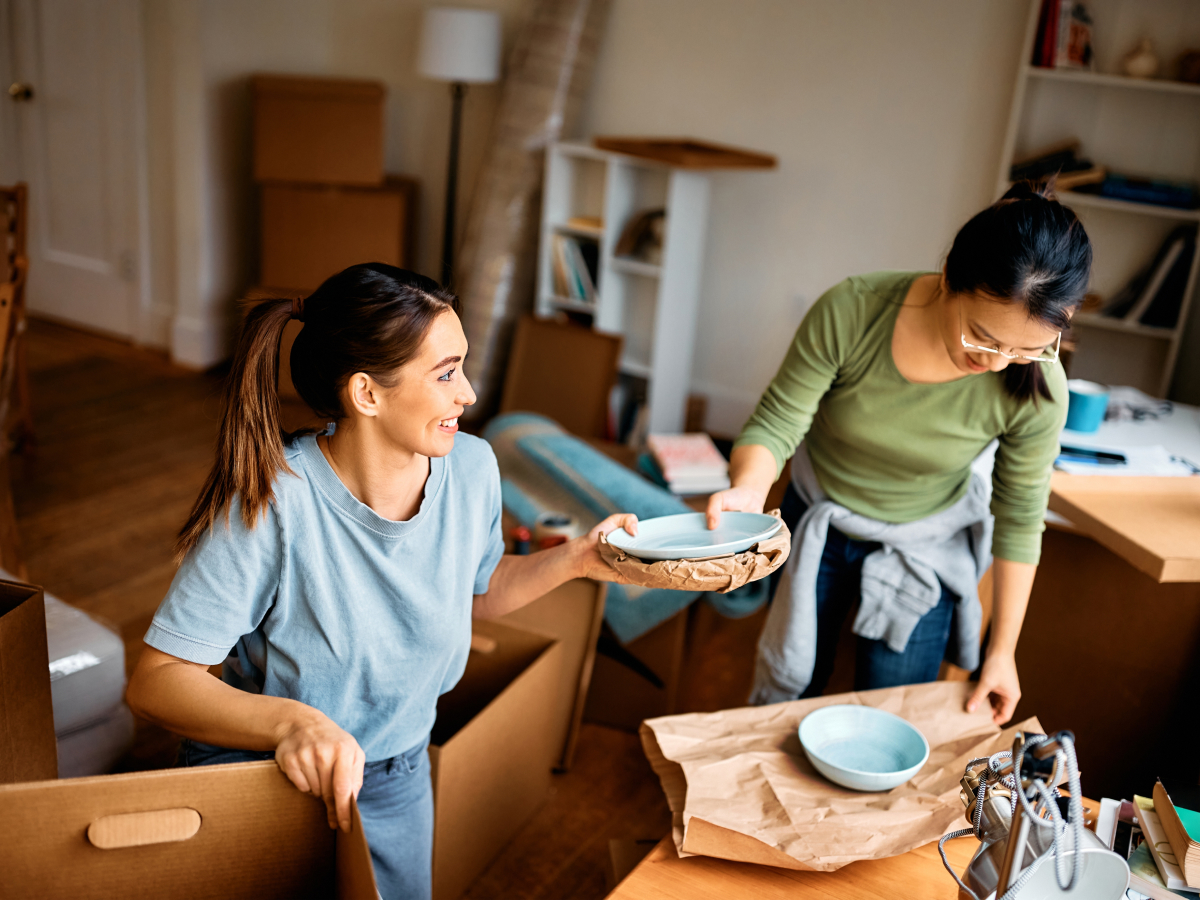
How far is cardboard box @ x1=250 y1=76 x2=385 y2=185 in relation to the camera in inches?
165

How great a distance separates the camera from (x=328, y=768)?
2.99 feet

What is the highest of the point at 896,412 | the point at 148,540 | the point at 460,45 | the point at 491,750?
the point at 460,45

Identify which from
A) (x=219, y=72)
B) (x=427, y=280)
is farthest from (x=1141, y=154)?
(x=219, y=72)

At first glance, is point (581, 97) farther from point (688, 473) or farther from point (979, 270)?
point (979, 270)

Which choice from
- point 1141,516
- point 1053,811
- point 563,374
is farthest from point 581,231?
point 1053,811

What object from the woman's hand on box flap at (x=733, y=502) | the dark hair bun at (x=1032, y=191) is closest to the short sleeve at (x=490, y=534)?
the woman's hand on box flap at (x=733, y=502)

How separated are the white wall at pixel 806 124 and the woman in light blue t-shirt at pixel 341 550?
8.68 feet

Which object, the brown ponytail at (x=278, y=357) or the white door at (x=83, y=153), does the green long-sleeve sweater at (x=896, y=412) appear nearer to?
the brown ponytail at (x=278, y=357)

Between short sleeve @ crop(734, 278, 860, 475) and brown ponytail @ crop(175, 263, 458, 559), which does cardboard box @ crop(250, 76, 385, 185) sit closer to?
short sleeve @ crop(734, 278, 860, 475)

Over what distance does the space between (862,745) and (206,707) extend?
0.77 metres

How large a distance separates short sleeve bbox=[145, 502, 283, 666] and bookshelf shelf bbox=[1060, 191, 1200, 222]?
2.87 metres

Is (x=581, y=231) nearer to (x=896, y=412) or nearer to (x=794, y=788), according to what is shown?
(x=896, y=412)

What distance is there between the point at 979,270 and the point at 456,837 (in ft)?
4.07

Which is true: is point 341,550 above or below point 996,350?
below
